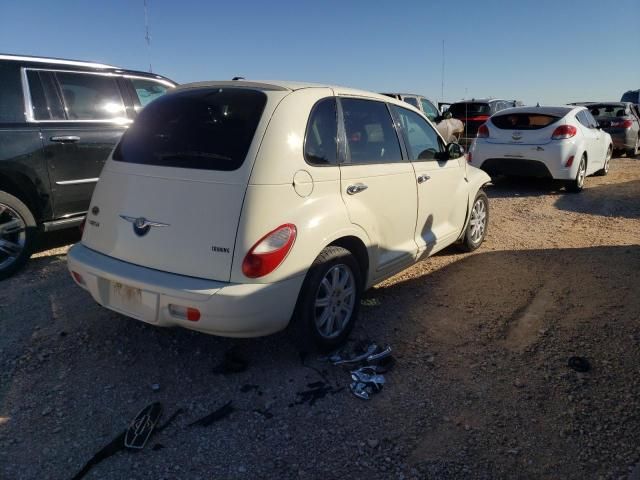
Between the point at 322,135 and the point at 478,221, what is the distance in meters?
3.07

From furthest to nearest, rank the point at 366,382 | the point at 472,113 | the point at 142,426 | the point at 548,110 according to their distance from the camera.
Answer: the point at 472,113 < the point at 548,110 < the point at 366,382 < the point at 142,426

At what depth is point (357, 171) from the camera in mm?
3615

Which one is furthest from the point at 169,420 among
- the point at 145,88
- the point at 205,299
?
the point at 145,88

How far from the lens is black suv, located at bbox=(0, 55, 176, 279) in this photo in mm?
4832

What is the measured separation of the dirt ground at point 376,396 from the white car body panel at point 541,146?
458 cm

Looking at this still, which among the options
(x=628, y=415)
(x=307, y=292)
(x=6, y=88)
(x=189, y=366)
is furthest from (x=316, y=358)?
(x=6, y=88)

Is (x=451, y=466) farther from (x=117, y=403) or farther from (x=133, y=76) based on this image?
(x=133, y=76)

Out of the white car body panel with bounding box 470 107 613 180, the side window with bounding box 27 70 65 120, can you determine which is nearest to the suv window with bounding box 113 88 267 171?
the side window with bounding box 27 70 65 120

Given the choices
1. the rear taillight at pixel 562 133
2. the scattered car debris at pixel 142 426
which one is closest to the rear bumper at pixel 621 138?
the rear taillight at pixel 562 133

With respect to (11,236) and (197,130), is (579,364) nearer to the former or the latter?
(197,130)

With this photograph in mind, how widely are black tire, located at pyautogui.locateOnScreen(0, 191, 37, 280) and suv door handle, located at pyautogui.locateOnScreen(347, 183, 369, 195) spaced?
332cm

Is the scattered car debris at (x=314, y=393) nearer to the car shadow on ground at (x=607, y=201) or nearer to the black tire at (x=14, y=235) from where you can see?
the black tire at (x=14, y=235)

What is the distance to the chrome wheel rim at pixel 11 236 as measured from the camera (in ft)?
15.9

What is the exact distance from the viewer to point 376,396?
3.09 meters
